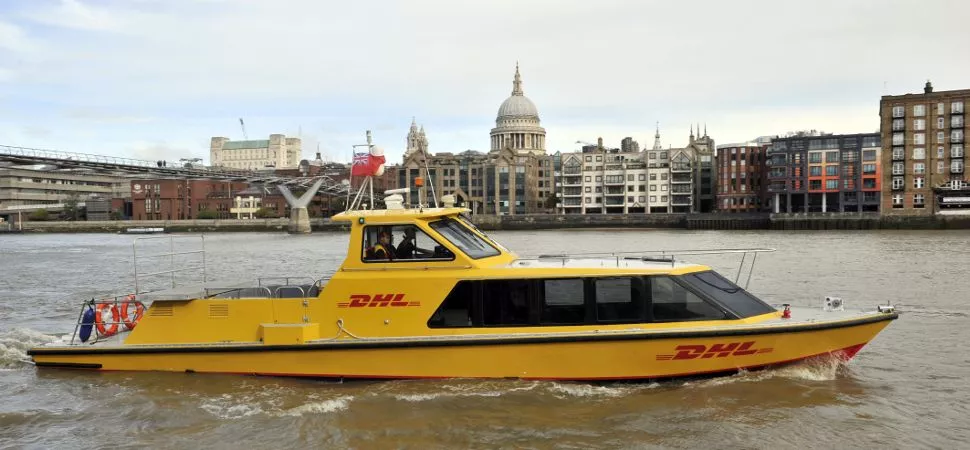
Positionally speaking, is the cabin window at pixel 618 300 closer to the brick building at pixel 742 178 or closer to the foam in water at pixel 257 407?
the foam in water at pixel 257 407

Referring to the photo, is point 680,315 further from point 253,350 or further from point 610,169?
point 610,169

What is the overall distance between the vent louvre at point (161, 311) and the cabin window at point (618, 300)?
582 cm

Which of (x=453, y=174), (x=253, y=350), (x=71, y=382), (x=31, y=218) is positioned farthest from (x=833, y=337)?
(x=31, y=218)

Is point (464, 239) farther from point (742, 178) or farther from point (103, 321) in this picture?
point (742, 178)

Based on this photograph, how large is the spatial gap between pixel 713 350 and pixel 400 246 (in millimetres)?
4223

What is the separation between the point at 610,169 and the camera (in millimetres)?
97500

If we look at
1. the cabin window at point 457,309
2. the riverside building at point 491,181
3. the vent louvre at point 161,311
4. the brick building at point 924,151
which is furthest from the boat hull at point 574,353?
the riverside building at point 491,181

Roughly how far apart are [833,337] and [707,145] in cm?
9804

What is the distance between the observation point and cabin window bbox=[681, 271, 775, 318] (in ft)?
29.3

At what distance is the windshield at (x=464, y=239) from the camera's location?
9.55 m

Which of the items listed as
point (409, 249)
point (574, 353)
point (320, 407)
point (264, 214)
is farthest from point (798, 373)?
point (264, 214)

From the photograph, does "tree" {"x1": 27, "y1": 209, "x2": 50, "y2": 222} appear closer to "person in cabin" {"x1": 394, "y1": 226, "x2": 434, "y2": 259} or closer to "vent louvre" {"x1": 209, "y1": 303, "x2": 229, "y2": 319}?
"vent louvre" {"x1": 209, "y1": 303, "x2": 229, "y2": 319}

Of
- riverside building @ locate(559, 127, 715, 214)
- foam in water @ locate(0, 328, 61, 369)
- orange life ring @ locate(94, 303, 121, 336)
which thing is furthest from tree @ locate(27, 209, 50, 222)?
orange life ring @ locate(94, 303, 121, 336)

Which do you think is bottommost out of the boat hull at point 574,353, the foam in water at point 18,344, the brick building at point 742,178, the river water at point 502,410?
the river water at point 502,410
